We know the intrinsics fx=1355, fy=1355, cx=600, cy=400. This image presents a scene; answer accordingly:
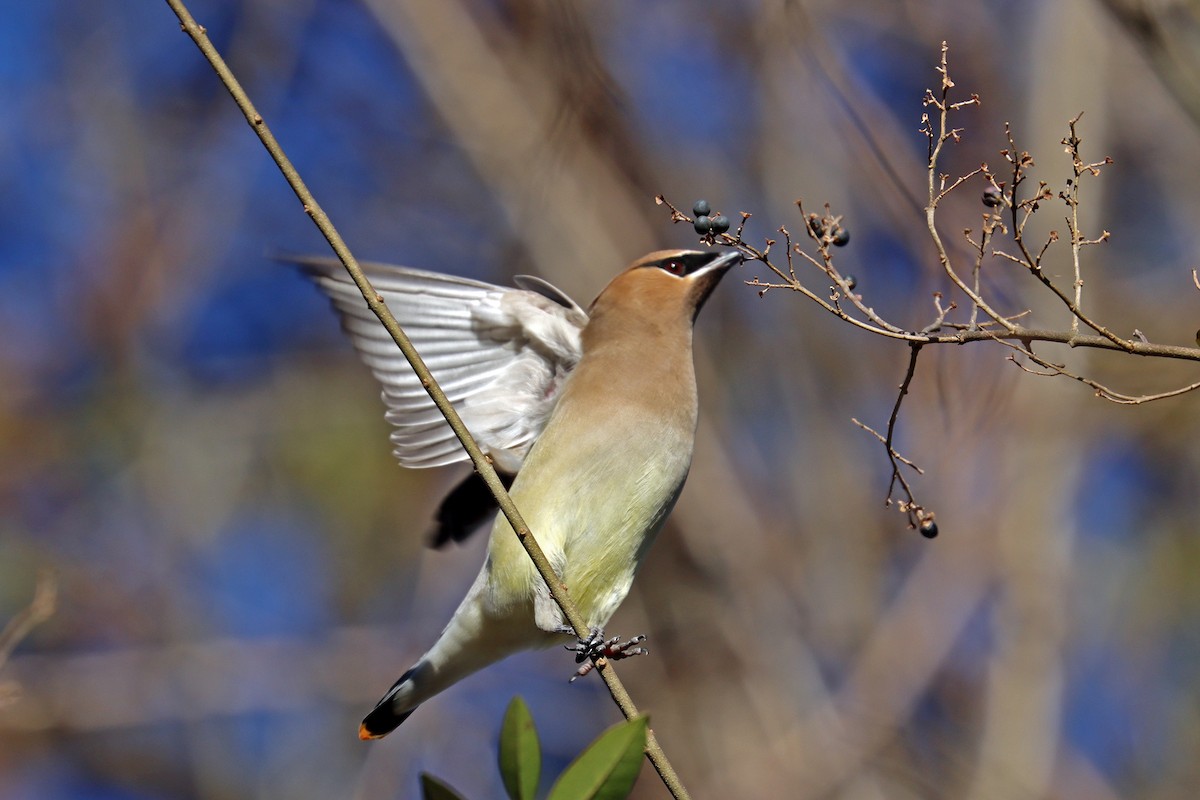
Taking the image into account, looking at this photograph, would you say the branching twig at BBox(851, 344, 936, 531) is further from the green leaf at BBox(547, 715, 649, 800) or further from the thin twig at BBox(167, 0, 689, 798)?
the green leaf at BBox(547, 715, 649, 800)

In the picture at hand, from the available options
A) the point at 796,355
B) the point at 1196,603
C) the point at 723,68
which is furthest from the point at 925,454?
the point at 723,68

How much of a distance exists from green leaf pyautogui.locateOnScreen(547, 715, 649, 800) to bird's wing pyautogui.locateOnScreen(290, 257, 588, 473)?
2.37 m

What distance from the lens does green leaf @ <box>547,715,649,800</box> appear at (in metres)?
1.76

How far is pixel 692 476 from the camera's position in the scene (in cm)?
788

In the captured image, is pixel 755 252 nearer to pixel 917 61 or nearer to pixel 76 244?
pixel 917 61

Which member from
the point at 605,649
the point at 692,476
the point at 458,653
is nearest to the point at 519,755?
the point at 605,649

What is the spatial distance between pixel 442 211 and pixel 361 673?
3025 mm

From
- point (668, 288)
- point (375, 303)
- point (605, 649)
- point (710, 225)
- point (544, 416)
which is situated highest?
point (668, 288)

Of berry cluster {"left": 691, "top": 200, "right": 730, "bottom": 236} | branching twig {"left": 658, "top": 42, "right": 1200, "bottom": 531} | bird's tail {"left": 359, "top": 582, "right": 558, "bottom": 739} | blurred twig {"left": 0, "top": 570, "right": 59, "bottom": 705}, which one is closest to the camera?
branching twig {"left": 658, "top": 42, "right": 1200, "bottom": 531}

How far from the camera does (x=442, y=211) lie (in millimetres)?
8898

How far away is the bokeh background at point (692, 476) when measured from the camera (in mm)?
7691

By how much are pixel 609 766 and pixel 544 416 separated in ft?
8.06

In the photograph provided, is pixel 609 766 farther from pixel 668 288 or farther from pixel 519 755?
pixel 668 288

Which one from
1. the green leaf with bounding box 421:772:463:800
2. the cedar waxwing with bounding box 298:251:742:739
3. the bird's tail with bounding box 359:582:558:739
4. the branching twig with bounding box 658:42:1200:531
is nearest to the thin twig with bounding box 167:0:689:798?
the green leaf with bounding box 421:772:463:800
